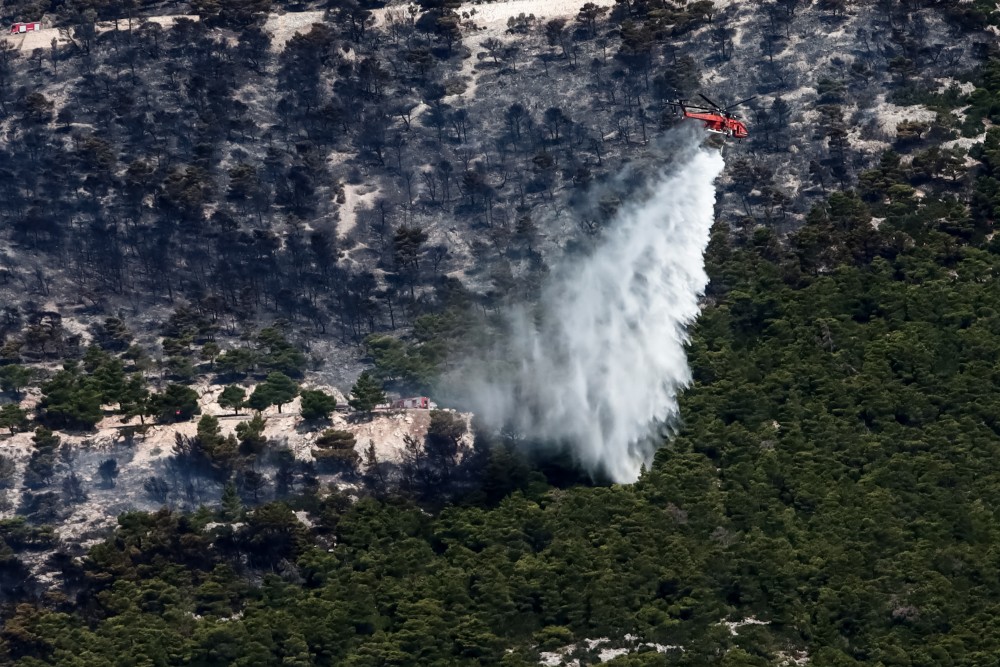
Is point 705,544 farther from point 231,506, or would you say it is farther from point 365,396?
point 231,506

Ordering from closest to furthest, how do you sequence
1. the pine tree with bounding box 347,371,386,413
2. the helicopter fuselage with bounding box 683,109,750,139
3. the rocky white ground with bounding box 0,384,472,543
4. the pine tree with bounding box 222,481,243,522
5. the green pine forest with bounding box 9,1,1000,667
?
the green pine forest with bounding box 9,1,1000,667 → the helicopter fuselage with bounding box 683,109,750,139 → the pine tree with bounding box 222,481,243,522 → the rocky white ground with bounding box 0,384,472,543 → the pine tree with bounding box 347,371,386,413

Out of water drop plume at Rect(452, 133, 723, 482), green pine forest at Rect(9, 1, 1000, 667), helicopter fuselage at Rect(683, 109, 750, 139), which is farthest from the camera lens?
water drop plume at Rect(452, 133, 723, 482)

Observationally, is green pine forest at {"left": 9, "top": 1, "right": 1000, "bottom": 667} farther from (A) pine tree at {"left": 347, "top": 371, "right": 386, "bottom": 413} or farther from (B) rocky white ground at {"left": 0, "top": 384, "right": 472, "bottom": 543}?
(B) rocky white ground at {"left": 0, "top": 384, "right": 472, "bottom": 543}

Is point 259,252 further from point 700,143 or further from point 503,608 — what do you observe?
point 503,608

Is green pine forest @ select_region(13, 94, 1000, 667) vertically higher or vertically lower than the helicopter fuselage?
lower

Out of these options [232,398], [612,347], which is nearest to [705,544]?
[612,347]

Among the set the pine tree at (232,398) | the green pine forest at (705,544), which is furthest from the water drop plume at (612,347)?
the pine tree at (232,398)

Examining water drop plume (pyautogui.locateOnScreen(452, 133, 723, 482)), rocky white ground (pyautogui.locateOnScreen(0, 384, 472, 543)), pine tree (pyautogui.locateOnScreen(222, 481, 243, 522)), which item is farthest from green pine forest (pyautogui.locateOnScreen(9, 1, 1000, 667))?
water drop plume (pyautogui.locateOnScreen(452, 133, 723, 482))

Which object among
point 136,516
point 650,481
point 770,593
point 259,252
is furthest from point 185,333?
point 770,593

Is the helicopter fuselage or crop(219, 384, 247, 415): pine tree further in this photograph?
crop(219, 384, 247, 415): pine tree
